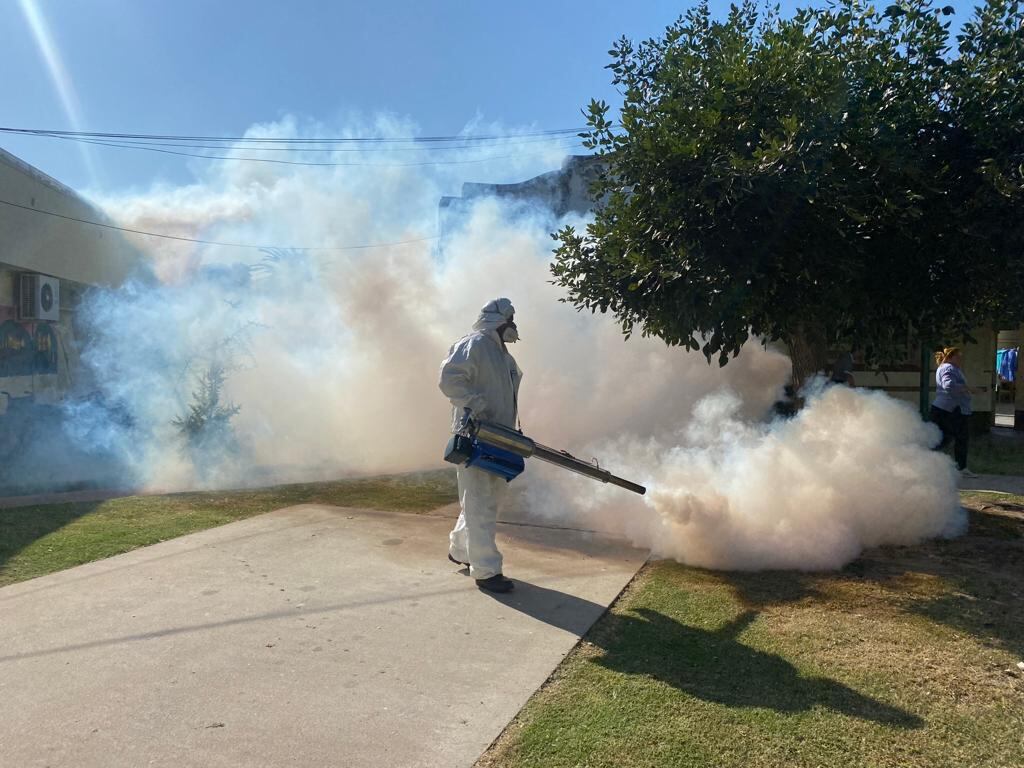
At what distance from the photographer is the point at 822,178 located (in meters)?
4.52

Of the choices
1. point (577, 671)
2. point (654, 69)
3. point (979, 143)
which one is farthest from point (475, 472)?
point (979, 143)

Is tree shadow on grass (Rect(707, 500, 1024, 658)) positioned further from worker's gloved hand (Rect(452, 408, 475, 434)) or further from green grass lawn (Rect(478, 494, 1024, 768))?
worker's gloved hand (Rect(452, 408, 475, 434))

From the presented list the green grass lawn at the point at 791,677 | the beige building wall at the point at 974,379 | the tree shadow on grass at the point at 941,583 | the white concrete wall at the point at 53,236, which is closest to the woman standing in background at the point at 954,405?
the tree shadow on grass at the point at 941,583

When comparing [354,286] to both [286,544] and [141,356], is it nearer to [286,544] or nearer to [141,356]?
[141,356]

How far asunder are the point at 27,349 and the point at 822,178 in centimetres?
1864

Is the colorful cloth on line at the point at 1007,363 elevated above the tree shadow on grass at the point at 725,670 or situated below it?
above

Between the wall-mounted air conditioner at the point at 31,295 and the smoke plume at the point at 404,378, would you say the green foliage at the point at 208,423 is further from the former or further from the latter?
the wall-mounted air conditioner at the point at 31,295

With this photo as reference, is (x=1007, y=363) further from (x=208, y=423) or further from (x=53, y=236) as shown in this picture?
(x=53, y=236)

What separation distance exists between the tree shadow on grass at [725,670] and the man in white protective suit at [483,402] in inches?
33.4

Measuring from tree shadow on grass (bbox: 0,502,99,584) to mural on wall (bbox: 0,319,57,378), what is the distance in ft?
37.4

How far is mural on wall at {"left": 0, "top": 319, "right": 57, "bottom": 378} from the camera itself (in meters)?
17.2

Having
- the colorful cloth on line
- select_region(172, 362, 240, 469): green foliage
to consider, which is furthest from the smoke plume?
the colorful cloth on line

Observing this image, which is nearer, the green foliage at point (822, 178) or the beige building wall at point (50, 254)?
the green foliage at point (822, 178)

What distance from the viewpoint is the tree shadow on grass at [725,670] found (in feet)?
10.7
